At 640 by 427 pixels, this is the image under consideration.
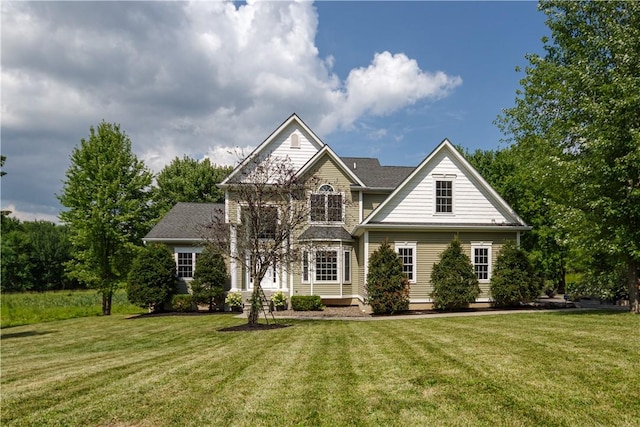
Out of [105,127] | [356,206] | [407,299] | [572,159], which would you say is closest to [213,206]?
[105,127]

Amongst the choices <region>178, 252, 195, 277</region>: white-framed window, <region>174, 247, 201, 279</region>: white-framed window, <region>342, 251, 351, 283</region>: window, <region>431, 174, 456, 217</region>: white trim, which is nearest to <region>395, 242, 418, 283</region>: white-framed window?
<region>431, 174, 456, 217</region>: white trim

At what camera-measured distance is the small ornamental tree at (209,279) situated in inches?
869

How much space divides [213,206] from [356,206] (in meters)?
10.5

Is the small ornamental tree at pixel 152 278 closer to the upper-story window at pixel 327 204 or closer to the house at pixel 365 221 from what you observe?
the house at pixel 365 221

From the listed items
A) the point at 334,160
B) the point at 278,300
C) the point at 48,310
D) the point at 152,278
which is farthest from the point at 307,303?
the point at 48,310

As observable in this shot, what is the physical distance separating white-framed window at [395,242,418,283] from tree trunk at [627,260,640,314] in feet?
27.9

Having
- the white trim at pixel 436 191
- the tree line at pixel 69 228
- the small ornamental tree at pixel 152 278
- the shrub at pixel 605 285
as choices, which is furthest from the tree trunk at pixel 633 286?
the tree line at pixel 69 228

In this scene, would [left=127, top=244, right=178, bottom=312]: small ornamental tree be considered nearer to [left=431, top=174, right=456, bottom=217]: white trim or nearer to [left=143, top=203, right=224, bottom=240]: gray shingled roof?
[left=143, top=203, right=224, bottom=240]: gray shingled roof

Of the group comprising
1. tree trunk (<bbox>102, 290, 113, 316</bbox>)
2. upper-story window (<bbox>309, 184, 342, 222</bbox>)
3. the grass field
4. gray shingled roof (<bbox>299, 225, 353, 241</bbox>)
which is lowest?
the grass field

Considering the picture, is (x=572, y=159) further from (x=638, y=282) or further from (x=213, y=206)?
(x=213, y=206)

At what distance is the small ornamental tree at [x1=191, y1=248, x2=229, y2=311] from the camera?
72.4ft

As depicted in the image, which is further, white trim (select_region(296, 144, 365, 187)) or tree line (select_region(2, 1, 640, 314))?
white trim (select_region(296, 144, 365, 187))

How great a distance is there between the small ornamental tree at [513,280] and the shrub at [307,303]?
8555 millimetres

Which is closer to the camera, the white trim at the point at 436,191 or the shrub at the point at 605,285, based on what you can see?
the shrub at the point at 605,285
